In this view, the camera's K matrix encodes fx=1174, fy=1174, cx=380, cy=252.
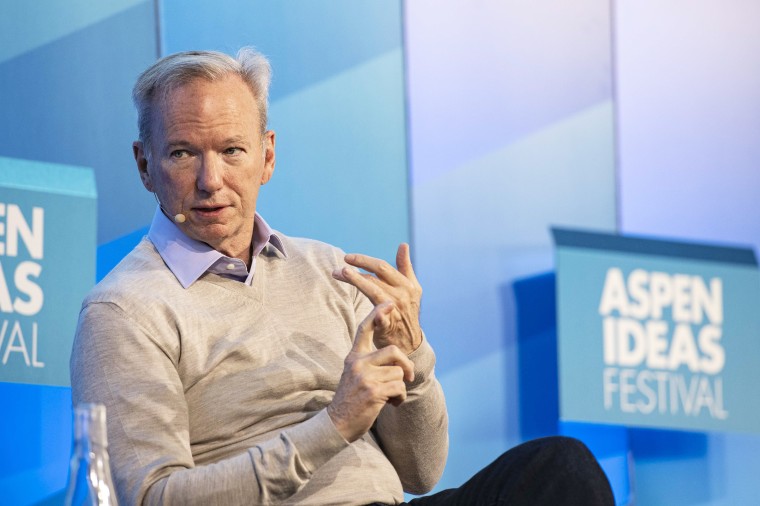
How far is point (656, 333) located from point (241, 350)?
5.87 ft

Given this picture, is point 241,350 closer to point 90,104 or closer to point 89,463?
point 89,463

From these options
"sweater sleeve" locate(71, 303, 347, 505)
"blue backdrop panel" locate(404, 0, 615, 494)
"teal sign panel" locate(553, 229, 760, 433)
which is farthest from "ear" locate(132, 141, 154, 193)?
"teal sign panel" locate(553, 229, 760, 433)

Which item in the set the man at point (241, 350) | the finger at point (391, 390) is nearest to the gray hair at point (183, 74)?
the man at point (241, 350)

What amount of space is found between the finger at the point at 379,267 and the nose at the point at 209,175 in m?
0.23

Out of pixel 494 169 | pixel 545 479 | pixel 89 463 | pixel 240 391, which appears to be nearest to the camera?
pixel 89 463

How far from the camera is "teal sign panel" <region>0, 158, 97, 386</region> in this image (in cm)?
225

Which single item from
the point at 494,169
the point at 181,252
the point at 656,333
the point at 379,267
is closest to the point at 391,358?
the point at 379,267

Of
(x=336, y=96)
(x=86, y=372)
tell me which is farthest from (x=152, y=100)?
(x=336, y=96)

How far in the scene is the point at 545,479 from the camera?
1.40m

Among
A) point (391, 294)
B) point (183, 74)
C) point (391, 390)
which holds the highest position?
point (183, 74)

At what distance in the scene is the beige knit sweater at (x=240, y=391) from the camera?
1.46 m

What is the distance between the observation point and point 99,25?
8.29 ft

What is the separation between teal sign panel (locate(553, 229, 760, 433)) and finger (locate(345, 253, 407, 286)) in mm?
1477

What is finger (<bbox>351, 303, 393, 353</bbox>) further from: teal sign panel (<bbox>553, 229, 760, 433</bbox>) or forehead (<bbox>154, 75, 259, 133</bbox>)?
teal sign panel (<bbox>553, 229, 760, 433</bbox>)
